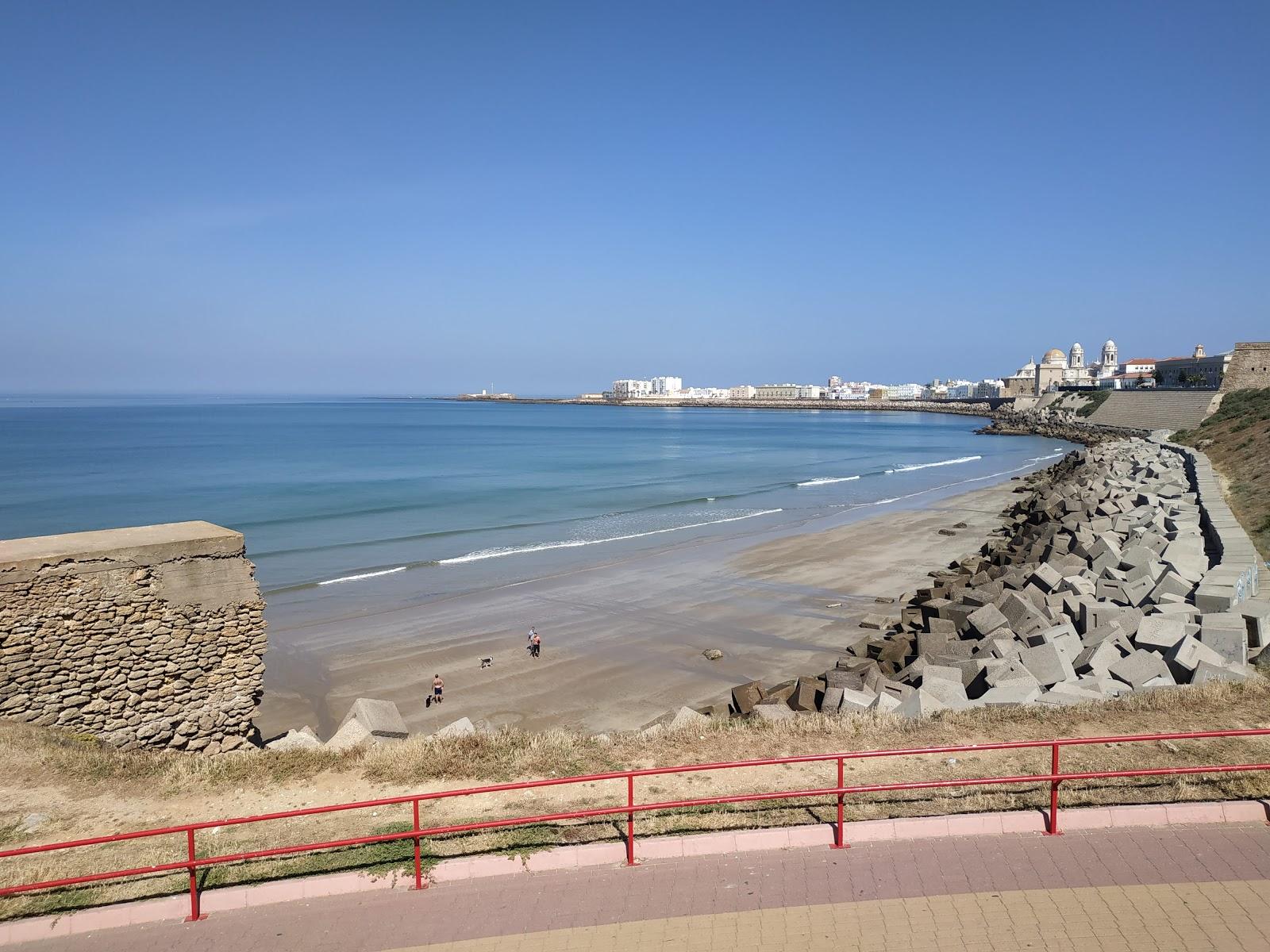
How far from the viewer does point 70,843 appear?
17.2ft

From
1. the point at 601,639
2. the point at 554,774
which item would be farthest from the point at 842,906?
the point at 601,639

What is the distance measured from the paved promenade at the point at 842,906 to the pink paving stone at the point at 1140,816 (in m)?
0.07

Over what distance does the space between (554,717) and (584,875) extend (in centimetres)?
711

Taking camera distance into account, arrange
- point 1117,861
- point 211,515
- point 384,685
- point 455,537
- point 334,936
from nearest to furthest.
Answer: point 334,936 → point 1117,861 → point 384,685 → point 455,537 → point 211,515

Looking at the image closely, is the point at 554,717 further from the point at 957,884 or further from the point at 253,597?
the point at 957,884

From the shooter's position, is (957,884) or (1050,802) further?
(1050,802)

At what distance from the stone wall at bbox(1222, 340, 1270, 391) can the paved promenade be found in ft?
220

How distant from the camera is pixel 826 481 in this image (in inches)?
1845

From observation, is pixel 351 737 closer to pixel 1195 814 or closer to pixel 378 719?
pixel 378 719

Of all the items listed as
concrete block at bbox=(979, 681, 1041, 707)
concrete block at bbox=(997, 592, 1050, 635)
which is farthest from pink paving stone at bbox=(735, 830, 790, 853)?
concrete block at bbox=(997, 592, 1050, 635)

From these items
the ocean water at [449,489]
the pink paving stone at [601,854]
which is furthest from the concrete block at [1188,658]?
the ocean water at [449,489]

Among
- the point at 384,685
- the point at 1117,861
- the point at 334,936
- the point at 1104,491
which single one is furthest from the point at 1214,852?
the point at 1104,491

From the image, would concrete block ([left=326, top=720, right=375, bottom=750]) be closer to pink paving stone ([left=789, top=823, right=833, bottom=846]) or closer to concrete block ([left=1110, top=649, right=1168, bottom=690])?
pink paving stone ([left=789, top=823, right=833, bottom=846])

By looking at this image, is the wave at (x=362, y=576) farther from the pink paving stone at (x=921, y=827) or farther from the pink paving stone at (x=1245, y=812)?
the pink paving stone at (x=1245, y=812)
